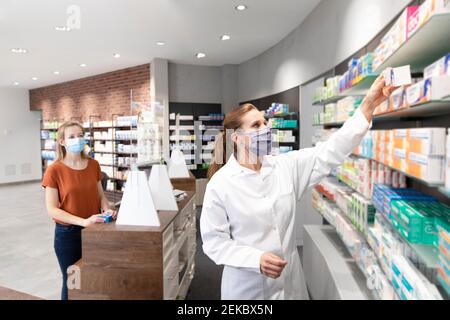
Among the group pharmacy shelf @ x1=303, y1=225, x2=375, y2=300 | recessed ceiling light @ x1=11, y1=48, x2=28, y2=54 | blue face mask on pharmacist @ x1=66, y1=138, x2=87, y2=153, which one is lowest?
pharmacy shelf @ x1=303, y1=225, x2=375, y2=300

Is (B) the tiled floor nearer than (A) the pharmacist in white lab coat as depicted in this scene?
No

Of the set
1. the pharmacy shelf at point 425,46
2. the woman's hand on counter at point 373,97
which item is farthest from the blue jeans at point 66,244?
the pharmacy shelf at point 425,46

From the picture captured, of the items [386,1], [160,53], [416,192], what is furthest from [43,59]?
[416,192]

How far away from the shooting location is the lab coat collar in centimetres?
152

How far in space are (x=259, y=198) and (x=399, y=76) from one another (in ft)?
2.54

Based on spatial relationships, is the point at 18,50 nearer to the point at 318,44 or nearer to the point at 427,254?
the point at 318,44

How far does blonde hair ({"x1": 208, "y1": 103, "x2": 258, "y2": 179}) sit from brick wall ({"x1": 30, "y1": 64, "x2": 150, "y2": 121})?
6.62m

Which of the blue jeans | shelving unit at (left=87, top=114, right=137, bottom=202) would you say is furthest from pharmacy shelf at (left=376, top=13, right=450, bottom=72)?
shelving unit at (left=87, top=114, right=137, bottom=202)

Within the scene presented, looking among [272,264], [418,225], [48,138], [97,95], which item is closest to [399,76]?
[418,225]

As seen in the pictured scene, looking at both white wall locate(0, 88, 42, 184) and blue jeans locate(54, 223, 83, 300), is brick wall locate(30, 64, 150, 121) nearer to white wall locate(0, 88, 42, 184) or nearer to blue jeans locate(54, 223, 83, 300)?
white wall locate(0, 88, 42, 184)

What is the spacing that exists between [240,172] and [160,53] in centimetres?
624

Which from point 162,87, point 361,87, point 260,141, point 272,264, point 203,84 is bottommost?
point 272,264

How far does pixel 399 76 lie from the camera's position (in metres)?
1.27

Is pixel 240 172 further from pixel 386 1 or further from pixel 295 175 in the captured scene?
pixel 386 1
